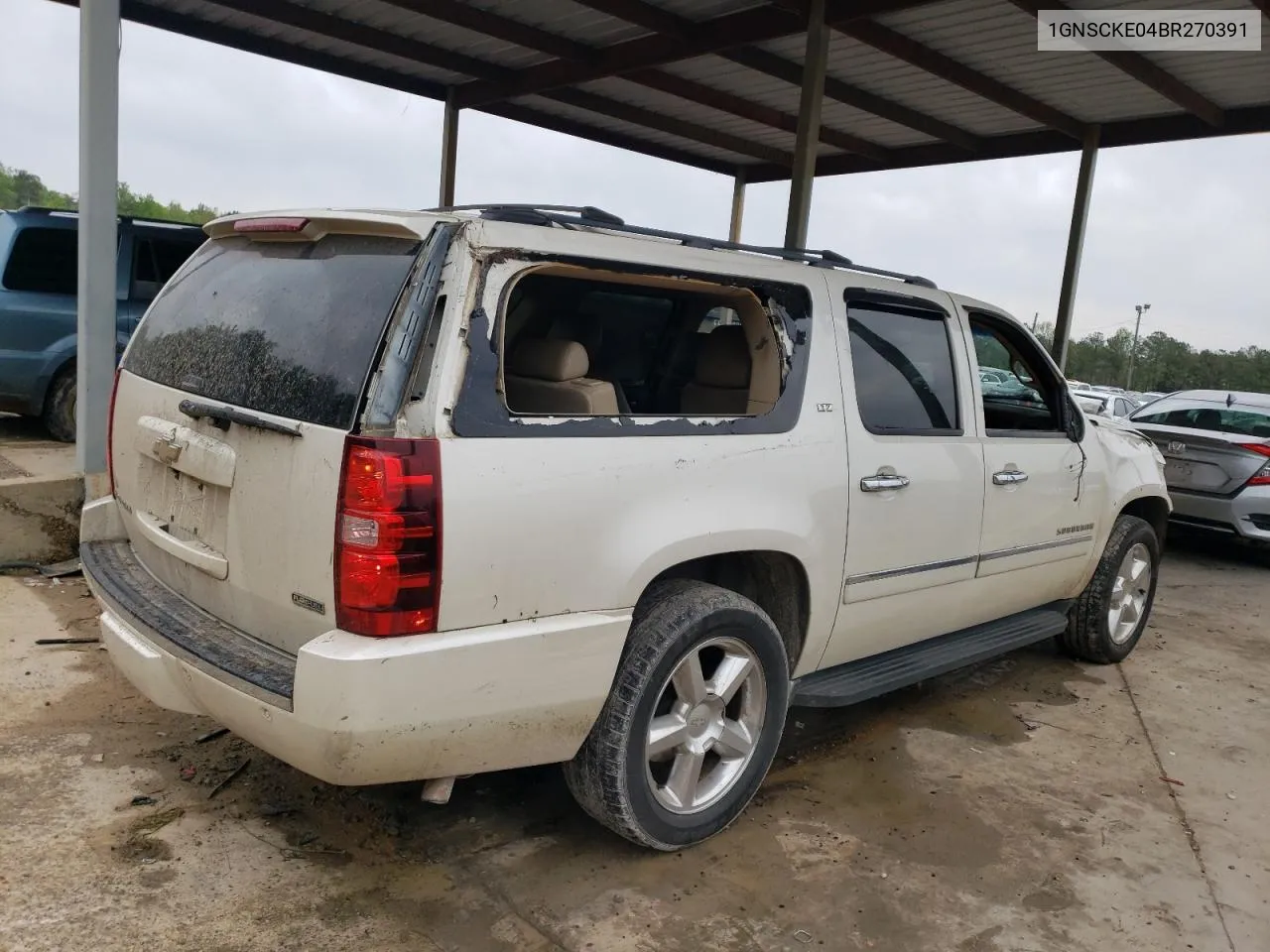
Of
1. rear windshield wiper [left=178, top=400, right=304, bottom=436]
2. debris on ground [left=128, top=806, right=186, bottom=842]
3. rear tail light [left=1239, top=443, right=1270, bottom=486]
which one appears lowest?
debris on ground [left=128, top=806, right=186, bottom=842]

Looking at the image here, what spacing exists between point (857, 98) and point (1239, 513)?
18.8 feet

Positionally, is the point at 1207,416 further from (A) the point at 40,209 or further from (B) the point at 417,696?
(A) the point at 40,209

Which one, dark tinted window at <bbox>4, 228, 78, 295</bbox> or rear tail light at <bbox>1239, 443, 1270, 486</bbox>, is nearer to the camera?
dark tinted window at <bbox>4, 228, 78, 295</bbox>

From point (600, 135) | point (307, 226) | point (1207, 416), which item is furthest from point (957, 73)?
point (307, 226)

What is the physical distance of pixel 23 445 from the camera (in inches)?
289

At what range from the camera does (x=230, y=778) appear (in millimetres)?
3148

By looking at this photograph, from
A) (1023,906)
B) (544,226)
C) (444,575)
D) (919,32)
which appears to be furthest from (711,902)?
(919,32)

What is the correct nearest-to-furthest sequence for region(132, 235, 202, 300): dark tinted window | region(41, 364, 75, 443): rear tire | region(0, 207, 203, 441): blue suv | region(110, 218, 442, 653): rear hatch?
region(110, 218, 442, 653): rear hatch < region(0, 207, 203, 441): blue suv < region(41, 364, 75, 443): rear tire < region(132, 235, 202, 300): dark tinted window

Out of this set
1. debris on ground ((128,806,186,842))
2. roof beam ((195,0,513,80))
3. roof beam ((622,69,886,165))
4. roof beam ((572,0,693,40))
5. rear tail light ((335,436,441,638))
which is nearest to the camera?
rear tail light ((335,436,441,638))

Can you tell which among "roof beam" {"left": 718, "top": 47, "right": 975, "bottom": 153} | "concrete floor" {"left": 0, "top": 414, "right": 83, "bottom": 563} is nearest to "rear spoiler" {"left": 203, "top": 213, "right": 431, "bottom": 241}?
"concrete floor" {"left": 0, "top": 414, "right": 83, "bottom": 563}

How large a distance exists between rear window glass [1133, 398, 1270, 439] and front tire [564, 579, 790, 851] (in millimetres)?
6908

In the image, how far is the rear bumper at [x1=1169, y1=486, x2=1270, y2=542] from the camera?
767 centimetres

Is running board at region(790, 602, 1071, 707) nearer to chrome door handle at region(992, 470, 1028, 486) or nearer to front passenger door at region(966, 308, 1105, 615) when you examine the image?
front passenger door at region(966, 308, 1105, 615)

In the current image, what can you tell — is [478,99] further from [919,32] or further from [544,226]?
[544,226]
